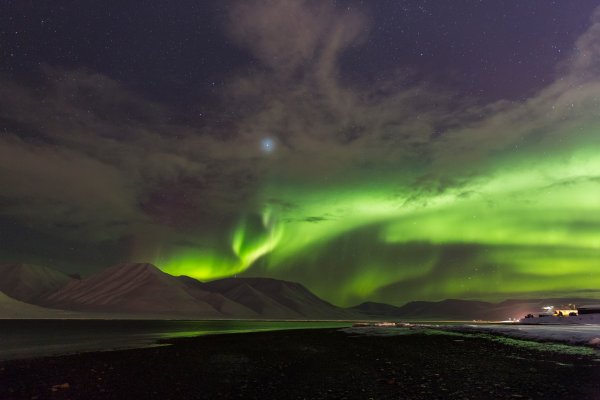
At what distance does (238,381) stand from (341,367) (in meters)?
7.82

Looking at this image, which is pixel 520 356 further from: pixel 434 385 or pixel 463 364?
pixel 434 385

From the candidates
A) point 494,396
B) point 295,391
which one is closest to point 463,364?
point 494,396

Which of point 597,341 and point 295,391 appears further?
point 597,341

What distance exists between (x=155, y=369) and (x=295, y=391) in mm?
12764

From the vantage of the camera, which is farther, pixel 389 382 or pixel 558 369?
pixel 558 369

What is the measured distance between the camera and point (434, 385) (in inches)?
743

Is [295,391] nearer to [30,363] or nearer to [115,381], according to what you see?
[115,381]

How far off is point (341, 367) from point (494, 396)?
38.4 ft

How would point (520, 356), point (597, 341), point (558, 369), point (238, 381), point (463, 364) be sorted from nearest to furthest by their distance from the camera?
1. point (238, 381)
2. point (558, 369)
3. point (463, 364)
4. point (520, 356)
5. point (597, 341)

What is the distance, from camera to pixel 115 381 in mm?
22016

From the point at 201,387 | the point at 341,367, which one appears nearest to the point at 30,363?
the point at 201,387

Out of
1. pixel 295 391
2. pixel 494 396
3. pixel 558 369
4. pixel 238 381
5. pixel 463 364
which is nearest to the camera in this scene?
pixel 494 396

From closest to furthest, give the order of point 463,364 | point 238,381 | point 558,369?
point 238,381 < point 558,369 < point 463,364

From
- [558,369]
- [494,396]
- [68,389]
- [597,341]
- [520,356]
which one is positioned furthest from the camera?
[597,341]
